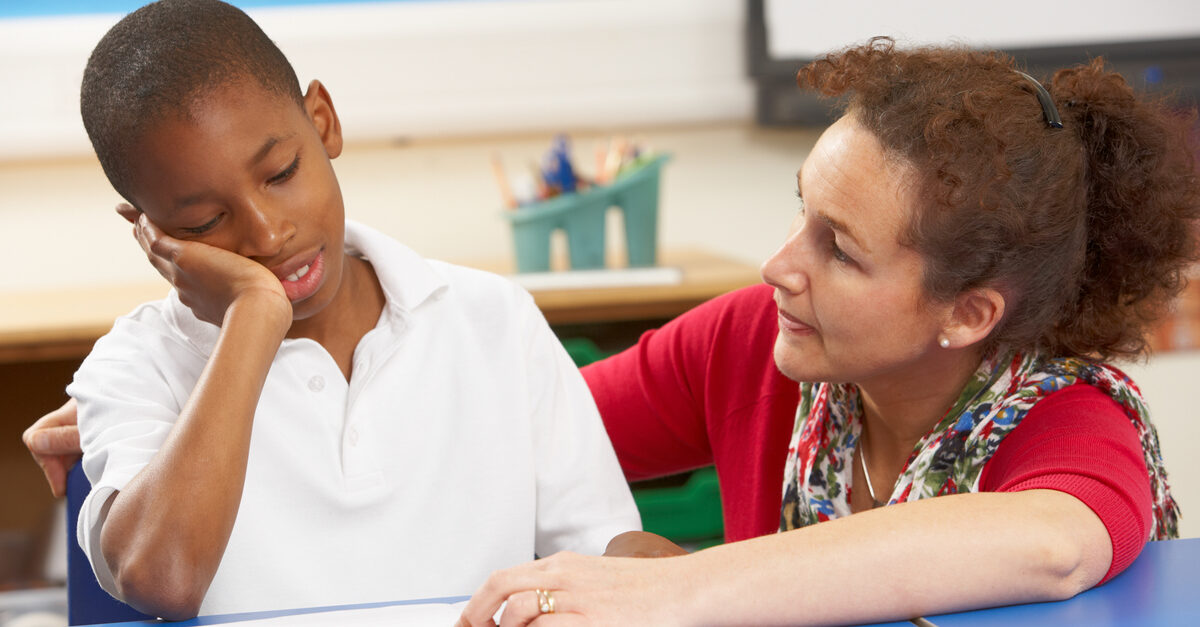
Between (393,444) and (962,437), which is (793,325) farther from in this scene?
(393,444)

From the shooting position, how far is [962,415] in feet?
3.44

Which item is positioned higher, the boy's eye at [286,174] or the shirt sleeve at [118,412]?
the boy's eye at [286,174]

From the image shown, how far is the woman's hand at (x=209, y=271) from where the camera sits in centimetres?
92

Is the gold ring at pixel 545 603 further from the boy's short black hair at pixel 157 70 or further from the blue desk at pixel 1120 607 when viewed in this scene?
the boy's short black hair at pixel 157 70

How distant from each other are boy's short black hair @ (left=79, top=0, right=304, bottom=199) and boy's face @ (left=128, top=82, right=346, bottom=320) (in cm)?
1

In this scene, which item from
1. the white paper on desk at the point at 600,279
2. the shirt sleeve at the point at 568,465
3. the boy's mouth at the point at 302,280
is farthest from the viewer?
the white paper on desk at the point at 600,279

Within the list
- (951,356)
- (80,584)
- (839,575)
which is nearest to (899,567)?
(839,575)

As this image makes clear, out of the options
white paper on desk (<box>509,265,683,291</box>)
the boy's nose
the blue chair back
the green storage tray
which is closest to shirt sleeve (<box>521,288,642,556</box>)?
the boy's nose

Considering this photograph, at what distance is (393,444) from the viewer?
102cm

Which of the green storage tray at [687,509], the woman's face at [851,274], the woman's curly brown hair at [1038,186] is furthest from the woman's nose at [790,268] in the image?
the green storage tray at [687,509]

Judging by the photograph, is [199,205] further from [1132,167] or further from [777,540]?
[1132,167]

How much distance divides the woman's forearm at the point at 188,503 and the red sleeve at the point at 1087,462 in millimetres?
617

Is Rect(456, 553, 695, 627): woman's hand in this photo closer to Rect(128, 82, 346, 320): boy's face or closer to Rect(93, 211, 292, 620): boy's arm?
Rect(93, 211, 292, 620): boy's arm

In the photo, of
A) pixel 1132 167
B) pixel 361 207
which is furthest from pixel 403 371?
pixel 361 207
